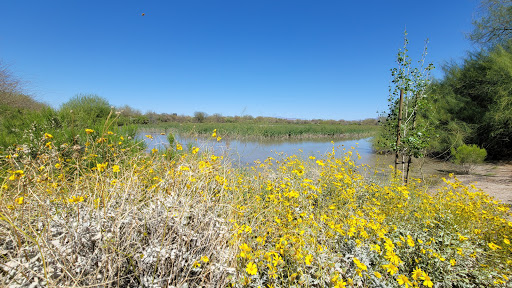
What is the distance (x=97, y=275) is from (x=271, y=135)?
23.2 metres

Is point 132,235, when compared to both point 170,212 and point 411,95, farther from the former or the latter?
point 411,95

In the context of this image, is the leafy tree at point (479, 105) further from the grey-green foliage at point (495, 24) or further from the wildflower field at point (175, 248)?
the wildflower field at point (175, 248)

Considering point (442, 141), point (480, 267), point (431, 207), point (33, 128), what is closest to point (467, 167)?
point (442, 141)

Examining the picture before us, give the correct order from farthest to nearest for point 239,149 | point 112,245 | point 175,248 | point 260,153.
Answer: point 260,153, point 239,149, point 175,248, point 112,245

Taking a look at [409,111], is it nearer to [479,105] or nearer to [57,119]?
[57,119]

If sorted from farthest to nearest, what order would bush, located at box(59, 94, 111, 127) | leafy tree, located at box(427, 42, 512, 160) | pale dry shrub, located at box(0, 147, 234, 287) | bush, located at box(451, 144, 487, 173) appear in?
leafy tree, located at box(427, 42, 512, 160) → bush, located at box(451, 144, 487, 173) → bush, located at box(59, 94, 111, 127) → pale dry shrub, located at box(0, 147, 234, 287)

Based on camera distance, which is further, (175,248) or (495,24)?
(495,24)

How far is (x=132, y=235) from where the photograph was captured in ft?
4.97

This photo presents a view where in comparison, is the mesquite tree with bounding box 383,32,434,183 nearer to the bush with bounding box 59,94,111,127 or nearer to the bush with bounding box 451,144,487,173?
the bush with bounding box 451,144,487,173

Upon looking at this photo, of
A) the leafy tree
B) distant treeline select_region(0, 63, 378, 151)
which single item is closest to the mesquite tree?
distant treeline select_region(0, 63, 378, 151)

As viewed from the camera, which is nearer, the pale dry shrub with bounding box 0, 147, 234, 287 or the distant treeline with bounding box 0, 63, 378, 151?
the pale dry shrub with bounding box 0, 147, 234, 287

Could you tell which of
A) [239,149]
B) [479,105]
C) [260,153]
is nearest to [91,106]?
[239,149]

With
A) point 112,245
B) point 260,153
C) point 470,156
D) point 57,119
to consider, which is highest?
point 57,119

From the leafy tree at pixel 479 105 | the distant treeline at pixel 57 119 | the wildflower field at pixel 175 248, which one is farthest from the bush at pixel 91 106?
the leafy tree at pixel 479 105
